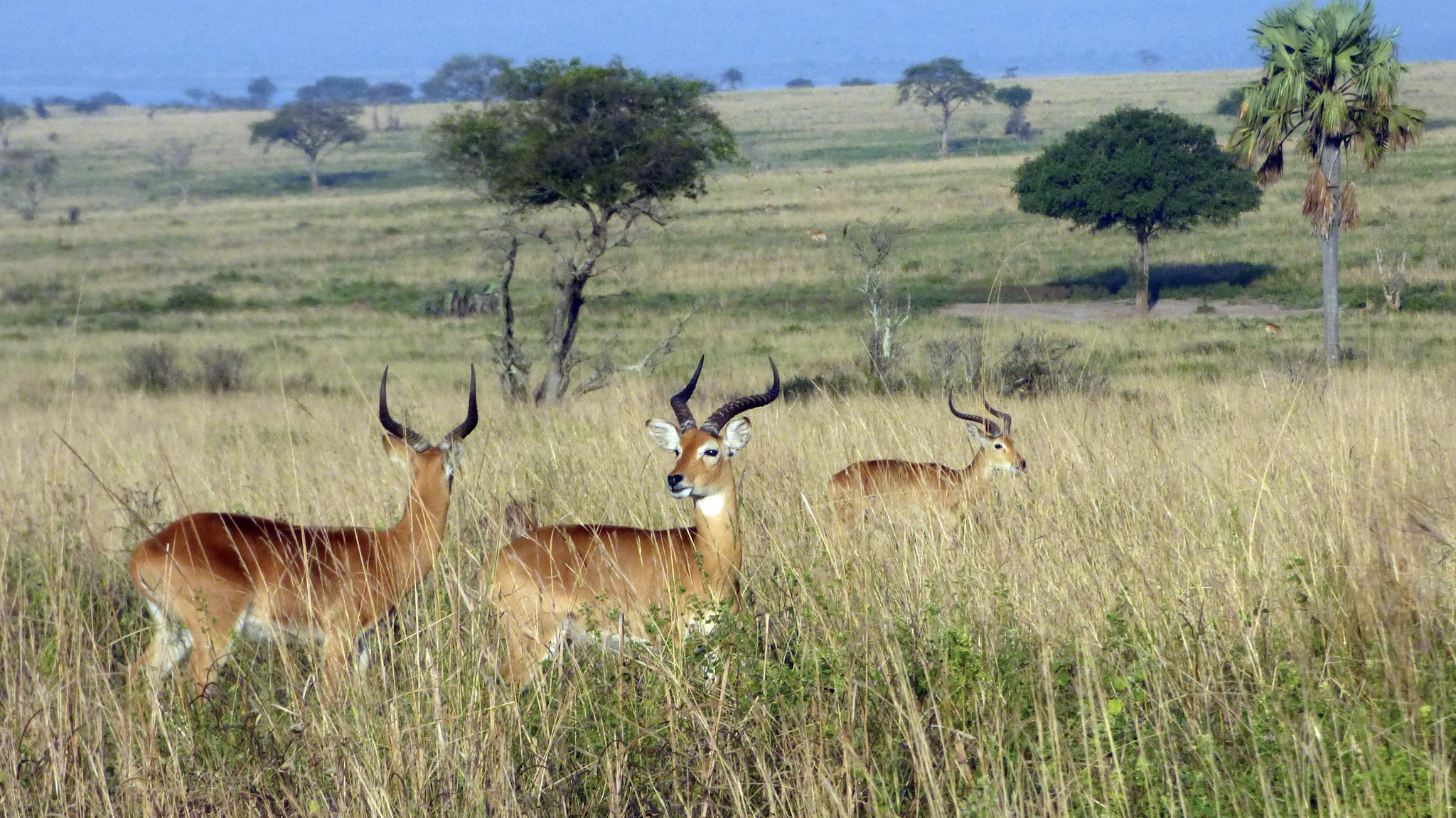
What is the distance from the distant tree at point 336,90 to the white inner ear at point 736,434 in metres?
128

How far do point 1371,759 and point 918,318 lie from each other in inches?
946

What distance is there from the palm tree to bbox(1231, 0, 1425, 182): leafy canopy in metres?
0.01

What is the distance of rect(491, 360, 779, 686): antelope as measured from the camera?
13.7 feet

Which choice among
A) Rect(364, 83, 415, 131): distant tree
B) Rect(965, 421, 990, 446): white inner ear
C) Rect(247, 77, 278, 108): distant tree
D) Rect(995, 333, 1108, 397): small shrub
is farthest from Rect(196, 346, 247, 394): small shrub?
Rect(247, 77, 278, 108): distant tree

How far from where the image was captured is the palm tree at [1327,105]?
53.1 feet

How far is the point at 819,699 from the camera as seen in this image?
3.17 metres

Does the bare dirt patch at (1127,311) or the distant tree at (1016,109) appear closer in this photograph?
the bare dirt patch at (1127,311)

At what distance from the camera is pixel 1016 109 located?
77.1m

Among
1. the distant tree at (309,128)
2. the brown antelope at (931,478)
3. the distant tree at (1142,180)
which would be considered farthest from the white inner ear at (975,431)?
the distant tree at (309,128)

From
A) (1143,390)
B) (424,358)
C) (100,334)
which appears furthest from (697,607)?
(100,334)

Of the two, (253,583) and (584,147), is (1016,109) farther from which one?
(253,583)

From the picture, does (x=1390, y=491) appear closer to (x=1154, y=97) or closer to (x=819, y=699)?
(x=819, y=699)

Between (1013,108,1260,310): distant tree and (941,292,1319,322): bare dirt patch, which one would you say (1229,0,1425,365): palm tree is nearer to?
(941,292,1319,322): bare dirt patch

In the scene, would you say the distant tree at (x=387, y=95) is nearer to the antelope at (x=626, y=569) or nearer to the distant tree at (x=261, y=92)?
the distant tree at (x=261, y=92)
